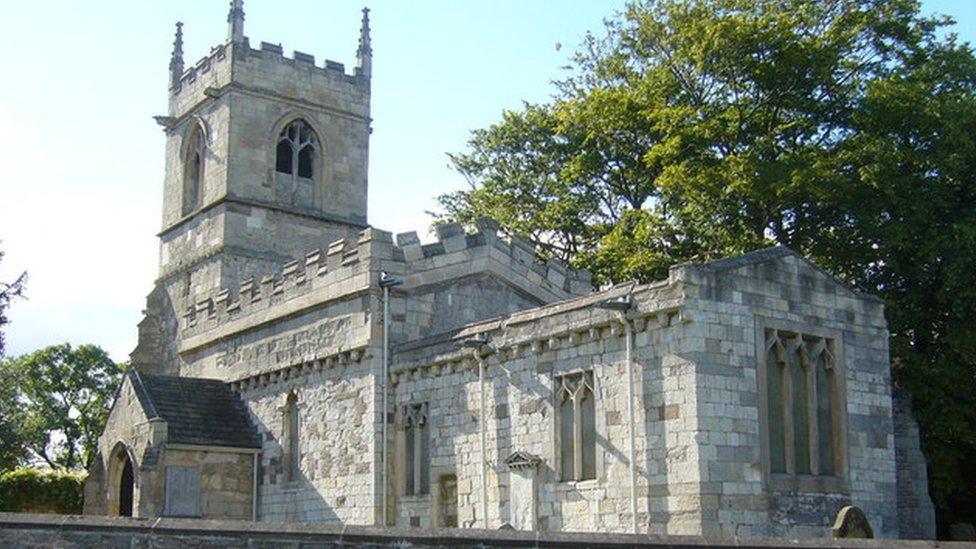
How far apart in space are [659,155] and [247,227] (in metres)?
13.0

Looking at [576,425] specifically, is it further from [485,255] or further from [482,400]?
[485,255]

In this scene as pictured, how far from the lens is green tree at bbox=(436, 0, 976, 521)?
26.4 m

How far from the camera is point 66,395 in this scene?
184ft

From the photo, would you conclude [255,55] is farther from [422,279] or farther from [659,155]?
[422,279]

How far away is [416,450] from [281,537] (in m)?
11.3

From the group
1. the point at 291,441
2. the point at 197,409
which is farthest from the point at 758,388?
the point at 197,409

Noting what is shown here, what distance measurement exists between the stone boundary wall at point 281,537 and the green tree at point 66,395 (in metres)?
44.9

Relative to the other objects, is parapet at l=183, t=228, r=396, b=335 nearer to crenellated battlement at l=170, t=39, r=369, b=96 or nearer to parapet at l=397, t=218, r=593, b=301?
parapet at l=397, t=218, r=593, b=301

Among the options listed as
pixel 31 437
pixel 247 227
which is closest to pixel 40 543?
pixel 247 227

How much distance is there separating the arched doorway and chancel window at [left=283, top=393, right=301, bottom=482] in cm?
343

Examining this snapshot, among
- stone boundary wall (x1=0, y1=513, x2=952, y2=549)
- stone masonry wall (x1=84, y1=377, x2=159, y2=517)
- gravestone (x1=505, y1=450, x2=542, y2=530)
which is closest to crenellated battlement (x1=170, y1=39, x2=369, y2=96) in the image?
stone masonry wall (x1=84, y1=377, x2=159, y2=517)

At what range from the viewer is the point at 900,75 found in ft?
95.7

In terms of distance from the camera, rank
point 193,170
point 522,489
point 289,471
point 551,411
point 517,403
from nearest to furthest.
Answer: point 551,411, point 522,489, point 517,403, point 289,471, point 193,170

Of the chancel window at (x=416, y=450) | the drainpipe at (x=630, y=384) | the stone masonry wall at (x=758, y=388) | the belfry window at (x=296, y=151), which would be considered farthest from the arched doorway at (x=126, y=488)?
the belfry window at (x=296, y=151)
